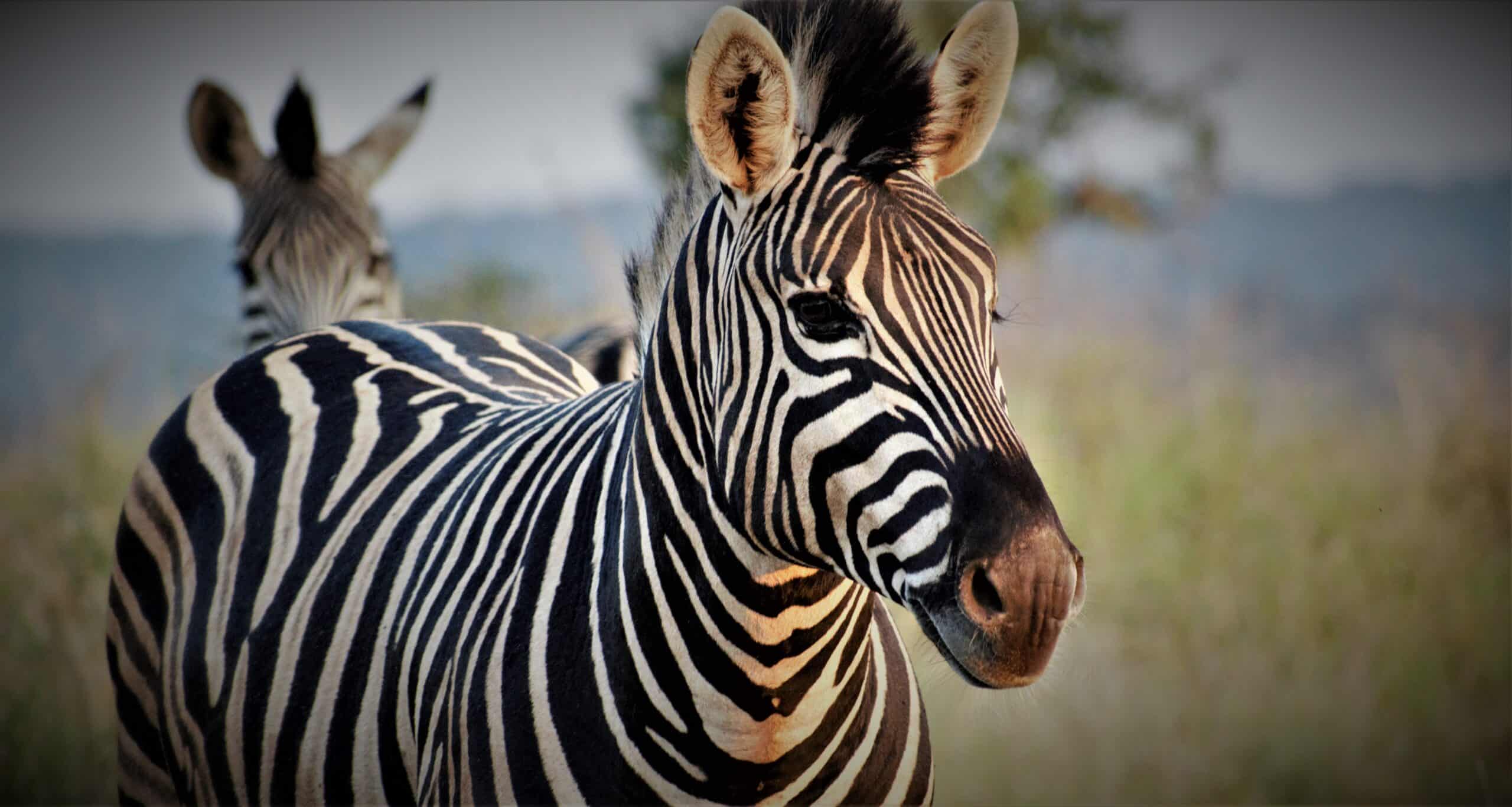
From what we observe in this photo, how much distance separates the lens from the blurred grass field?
521cm

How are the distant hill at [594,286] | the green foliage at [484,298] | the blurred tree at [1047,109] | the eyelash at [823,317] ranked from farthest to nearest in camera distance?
1. the blurred tree at [1047,109]
2. the green foliage at [484,298]
3. the distant hill at [594,286]
4. the eyelash at [823,317]

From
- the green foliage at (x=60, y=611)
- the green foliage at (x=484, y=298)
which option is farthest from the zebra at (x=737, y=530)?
the green foliage at (x=484, y=298)

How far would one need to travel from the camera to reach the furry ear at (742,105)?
82.4 inches

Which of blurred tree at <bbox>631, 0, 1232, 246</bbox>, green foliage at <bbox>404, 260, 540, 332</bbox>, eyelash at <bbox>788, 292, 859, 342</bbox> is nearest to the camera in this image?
eyelash at <bbox>788, 292, 859, 342</bbox>

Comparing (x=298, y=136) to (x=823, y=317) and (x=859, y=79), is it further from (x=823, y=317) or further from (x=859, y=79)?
(x=823, y=317)

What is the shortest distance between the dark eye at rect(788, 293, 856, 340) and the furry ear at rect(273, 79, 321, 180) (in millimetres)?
4397

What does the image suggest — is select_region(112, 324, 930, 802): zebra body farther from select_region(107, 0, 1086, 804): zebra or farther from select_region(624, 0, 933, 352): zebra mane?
select_region(624, 0, 933, 352): zebra mane

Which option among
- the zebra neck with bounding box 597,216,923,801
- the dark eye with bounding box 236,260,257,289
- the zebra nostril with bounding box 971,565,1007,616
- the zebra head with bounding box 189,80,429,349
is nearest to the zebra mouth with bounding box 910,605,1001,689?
the zebra nostril with bounding box 971,565,1007,616

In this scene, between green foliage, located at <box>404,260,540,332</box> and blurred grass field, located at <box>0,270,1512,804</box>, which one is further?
green foliage, located at <box>404,260,540,332</box>

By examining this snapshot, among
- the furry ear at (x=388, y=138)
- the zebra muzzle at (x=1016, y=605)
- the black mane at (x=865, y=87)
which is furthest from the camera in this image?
the furry ear at (x=388, y=138)

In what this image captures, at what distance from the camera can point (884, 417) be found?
194 centimetres

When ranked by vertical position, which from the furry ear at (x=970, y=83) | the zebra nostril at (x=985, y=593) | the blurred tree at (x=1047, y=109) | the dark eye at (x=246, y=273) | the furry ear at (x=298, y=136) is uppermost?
the blurred tree at (x=1047, y=109)

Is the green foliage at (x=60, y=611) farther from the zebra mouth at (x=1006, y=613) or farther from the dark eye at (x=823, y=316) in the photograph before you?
the zebra mouth at (x=1006, y=613)

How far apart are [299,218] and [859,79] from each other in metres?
4.27
